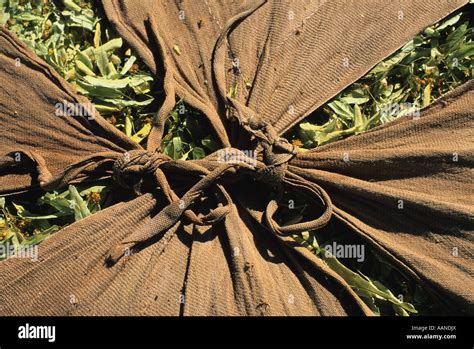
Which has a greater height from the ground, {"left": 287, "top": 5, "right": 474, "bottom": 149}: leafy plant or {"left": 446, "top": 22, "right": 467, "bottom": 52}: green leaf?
{"left": 446, "top": 22, "right": 467, "bottom": 52}: green leaf

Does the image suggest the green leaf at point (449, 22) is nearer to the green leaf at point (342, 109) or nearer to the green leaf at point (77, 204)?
the green leaf at point (342, 109)

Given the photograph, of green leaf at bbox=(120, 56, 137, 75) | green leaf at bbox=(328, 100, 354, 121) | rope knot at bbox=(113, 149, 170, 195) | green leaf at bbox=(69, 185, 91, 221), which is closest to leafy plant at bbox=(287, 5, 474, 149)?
green leaf at bbox=(328, 100, 354, 121)

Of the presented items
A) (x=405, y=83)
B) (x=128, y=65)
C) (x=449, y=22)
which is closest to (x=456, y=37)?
(x=449, y=22)

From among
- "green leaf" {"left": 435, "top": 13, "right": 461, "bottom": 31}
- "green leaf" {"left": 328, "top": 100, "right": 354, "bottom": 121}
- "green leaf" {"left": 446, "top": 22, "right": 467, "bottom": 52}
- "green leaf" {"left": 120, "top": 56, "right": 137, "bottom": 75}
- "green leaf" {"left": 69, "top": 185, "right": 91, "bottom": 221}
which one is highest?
"green leaf" {"left": 435, "top": 13, "right": 461, "bottom": 31}

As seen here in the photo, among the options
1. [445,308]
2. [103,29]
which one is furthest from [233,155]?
[445,308]

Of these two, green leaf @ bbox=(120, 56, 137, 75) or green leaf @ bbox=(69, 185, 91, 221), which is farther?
green leaf @ bbox=(120, 56, 137, 75)

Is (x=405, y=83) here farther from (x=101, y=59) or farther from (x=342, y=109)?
(x=101, y=59)

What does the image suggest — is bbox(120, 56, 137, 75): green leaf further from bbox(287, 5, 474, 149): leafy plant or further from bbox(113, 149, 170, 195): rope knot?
bbox(287, 5, 474, 149): leafy plant
